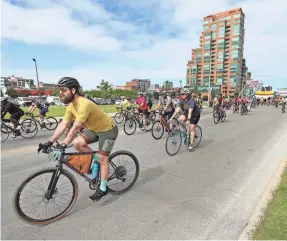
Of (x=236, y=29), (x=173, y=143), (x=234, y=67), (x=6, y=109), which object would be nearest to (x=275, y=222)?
(x=173, y=143)

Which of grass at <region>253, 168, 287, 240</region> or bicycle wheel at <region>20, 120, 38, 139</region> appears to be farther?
bicycle wheel at <region>20, 120, 38, 139</region>

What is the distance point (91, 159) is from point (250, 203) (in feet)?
8.85

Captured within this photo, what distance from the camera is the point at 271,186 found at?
4.48 m

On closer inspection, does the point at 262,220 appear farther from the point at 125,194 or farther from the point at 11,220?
the point at 11,220

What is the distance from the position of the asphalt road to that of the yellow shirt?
1.25 meters

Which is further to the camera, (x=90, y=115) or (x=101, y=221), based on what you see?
(x=90, y=115)

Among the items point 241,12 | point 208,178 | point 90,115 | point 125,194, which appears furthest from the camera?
point 241,12

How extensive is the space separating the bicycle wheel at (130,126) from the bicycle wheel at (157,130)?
1376 mm

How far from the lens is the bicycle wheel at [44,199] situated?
3.18 m

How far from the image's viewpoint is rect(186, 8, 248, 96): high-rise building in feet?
392

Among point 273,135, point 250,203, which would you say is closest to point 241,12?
point 273,135

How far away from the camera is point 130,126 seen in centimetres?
1072

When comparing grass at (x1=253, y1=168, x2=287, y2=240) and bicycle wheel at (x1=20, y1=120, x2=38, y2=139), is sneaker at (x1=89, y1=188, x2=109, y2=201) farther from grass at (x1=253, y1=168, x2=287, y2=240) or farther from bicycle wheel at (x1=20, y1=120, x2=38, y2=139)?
bicycle wheel at (x1=20, y1=120, x2=38, y2=139)

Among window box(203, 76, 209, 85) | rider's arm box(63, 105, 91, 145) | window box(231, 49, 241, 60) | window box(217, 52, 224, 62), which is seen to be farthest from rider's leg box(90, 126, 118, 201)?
window box(203, 76, 209, 85)
